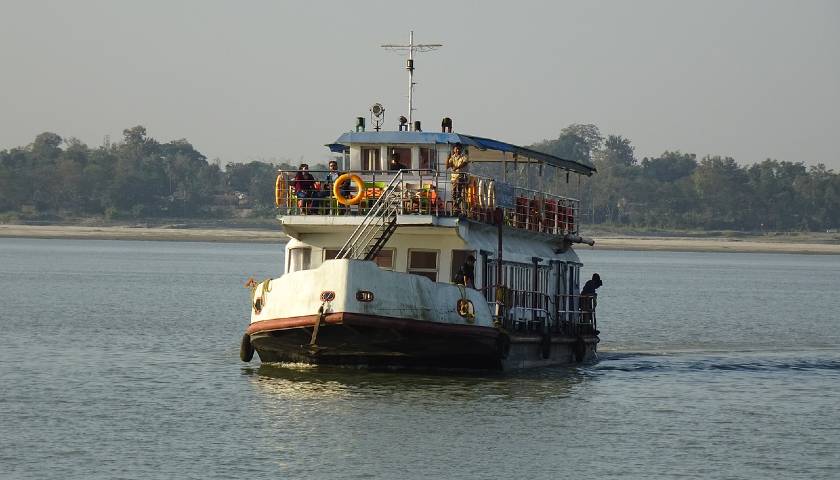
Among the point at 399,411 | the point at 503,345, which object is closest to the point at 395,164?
the point at 503,345

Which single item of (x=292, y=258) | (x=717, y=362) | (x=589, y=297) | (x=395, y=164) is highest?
(x=395, y=164)

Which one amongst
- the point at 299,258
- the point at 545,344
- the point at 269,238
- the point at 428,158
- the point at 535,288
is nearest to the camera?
the point at 299,258

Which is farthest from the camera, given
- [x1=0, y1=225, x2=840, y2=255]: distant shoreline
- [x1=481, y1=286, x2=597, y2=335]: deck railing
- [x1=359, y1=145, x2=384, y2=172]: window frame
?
[x1=0, y1=225, x2=840, y2=255]: distant shoreline

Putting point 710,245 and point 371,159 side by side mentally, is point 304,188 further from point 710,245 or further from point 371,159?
point 710,245

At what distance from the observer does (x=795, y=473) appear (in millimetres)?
25234

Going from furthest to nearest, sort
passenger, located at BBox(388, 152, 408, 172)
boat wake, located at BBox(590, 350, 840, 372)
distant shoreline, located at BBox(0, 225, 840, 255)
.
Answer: distant shoreline, located at BBox(0, 225, 840, 255), boat wake, located at BBox(590, 350, 840, 372), passenger, located at BBox(388, 152, 408, 172)

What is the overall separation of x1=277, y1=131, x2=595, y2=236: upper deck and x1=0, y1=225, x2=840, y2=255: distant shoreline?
13146cm

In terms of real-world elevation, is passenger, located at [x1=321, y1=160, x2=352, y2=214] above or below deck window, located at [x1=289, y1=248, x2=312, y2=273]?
above

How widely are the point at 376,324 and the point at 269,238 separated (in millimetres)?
143636

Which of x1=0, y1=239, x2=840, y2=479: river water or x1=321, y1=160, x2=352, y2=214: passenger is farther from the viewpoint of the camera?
x1=321, y1=160, x2=352, y2=214: passenger

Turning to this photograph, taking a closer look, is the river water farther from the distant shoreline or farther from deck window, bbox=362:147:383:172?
the distant shoreline

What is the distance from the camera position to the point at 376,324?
3048 centimetres

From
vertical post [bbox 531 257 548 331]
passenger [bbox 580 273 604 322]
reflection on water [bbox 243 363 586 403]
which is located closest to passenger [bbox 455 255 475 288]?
reflection on water [bbox 243 363 586 403]

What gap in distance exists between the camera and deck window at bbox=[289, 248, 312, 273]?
3409 cm
